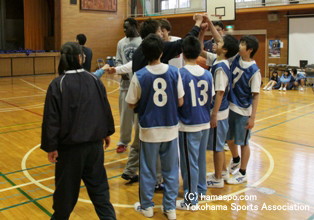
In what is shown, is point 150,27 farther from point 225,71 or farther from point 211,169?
point 211,169

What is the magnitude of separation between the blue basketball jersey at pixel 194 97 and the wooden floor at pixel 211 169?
35.8 inches

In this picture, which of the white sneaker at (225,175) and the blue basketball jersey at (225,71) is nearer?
the blue basketball jersey at (225,71)

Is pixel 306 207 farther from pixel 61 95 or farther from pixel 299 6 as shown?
pixel 299 6

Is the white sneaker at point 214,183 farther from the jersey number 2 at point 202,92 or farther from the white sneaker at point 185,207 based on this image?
the jersey number 2 at point 202,92

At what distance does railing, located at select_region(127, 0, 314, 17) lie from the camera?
16.8 meters

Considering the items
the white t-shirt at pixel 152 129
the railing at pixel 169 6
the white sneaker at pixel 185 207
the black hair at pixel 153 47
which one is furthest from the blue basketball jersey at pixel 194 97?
the railing at pixel 169 6

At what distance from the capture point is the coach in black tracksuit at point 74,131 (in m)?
2.59

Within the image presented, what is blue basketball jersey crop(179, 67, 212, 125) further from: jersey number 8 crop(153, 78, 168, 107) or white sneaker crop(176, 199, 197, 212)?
white sneaker crop(176, 199, 197, 212)

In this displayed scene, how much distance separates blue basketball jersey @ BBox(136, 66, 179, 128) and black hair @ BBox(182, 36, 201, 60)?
32cm

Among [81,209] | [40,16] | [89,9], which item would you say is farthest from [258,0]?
[81,209]

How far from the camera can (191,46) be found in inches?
133

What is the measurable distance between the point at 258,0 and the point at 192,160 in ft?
49.3

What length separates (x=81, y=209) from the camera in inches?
138

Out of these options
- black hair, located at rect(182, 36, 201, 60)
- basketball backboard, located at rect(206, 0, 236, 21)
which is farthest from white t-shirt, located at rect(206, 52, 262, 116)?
basketball backboard, located at rect(206, 0, 236, 21)
